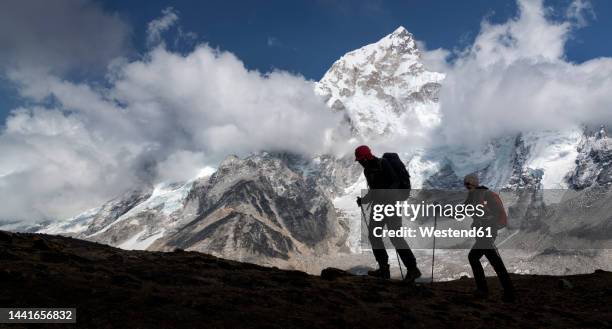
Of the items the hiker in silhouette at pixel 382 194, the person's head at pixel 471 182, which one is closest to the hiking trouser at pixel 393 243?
the hiker in silhouette at pixel 382 194

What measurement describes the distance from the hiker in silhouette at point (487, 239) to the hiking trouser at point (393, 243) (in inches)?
85.3

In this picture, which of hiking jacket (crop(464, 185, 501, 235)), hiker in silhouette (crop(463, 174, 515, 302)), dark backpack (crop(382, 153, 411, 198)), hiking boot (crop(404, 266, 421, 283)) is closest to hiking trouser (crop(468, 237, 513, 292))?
hiker in silhouette (crop(463, 174, 515, 302))

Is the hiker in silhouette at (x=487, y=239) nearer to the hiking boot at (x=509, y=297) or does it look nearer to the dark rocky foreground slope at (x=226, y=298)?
the hiking boot at (x=509, y=297)

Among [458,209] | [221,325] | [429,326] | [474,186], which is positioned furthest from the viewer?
[458,209]

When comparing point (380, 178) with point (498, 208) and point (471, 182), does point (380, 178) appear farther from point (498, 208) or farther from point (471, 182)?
point (498, 208)

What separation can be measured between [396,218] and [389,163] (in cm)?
190

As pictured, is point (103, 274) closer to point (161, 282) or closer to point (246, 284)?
point (161, 282)

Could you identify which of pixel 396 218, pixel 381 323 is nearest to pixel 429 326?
pixel 381 323

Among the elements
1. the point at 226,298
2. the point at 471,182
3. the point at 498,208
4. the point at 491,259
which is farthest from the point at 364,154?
the point at 226,298

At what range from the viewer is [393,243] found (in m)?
18.0

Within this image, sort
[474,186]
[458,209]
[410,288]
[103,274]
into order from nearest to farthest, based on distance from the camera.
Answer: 1. [103,274]
2. [410,288]
3. [474,186]
4. [458,209]

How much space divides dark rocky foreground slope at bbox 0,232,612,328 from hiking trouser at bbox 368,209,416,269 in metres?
0.88

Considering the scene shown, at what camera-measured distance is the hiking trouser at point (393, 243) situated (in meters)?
17.7

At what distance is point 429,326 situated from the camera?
12.7m
